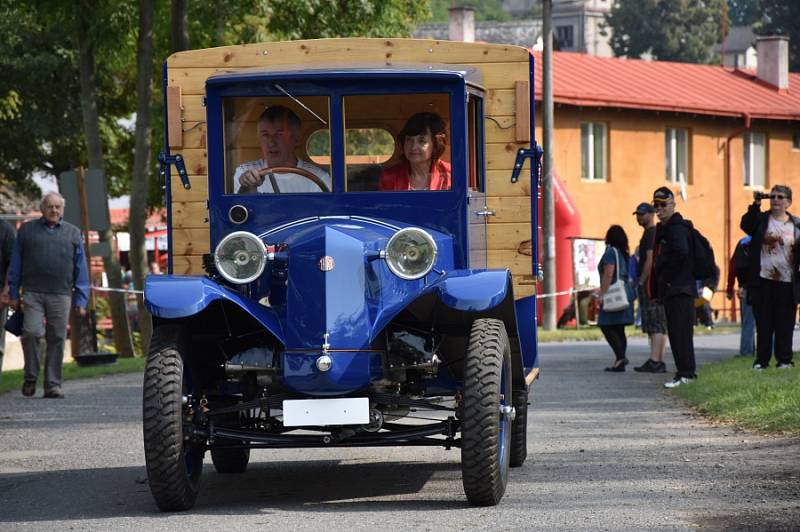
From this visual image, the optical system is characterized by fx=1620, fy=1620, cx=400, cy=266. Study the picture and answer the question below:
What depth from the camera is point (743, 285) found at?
17.6 metres

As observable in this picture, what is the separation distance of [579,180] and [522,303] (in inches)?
1361

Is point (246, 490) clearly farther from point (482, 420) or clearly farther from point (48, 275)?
point (48, 275)

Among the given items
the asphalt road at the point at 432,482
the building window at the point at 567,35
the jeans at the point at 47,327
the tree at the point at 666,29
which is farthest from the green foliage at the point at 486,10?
the asphalt road at the point at 432,482

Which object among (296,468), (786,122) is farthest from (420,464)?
(786,122)

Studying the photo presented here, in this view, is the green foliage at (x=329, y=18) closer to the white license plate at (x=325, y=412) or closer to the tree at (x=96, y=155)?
the tree at (x=96, y=155)

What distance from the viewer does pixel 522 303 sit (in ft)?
32.1

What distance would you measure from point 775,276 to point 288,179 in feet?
25.6

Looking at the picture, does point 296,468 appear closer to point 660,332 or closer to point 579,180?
point 660,332

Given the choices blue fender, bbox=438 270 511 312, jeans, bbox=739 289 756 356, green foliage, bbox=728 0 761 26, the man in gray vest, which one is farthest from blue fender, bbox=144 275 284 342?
green foliage, bbox=728 0 761 26

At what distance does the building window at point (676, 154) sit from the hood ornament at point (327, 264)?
3991cm

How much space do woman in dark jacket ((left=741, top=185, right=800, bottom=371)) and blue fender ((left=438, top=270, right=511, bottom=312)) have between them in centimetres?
778

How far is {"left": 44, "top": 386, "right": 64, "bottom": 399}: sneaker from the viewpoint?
15172mm

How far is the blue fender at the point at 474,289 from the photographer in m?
7.99

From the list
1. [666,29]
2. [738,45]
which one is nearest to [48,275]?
[666,29]
